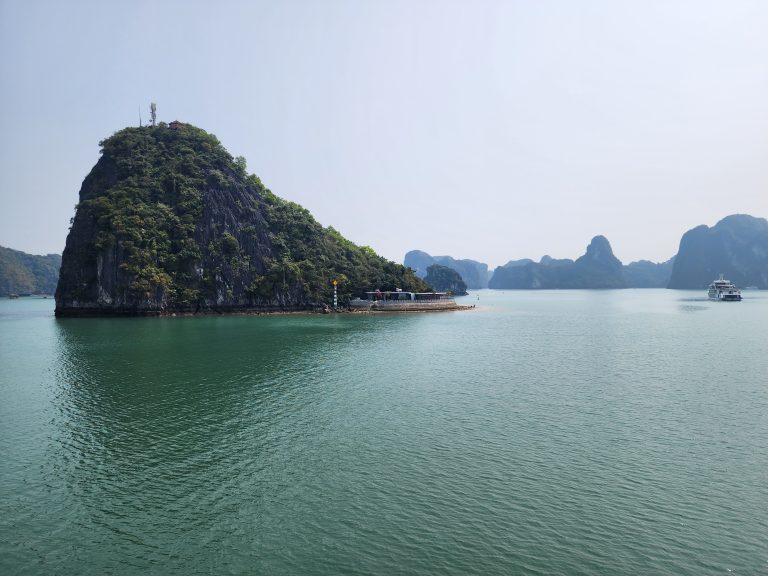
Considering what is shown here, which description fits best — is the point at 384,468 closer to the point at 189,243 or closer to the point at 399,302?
the point at 399,302

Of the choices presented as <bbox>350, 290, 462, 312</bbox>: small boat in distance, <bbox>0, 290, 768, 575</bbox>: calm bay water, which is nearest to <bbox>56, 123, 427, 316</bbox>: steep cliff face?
<bbox>350, 290, 462, 312</bbox>: small boat in distance

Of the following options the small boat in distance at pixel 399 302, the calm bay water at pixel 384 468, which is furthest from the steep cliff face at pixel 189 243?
the calm bay water at pixel 384 468

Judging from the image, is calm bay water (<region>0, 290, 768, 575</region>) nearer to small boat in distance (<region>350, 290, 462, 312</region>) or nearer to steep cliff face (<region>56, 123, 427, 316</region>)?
steep cliff face (<region>56, 123, 427, 316</region>)

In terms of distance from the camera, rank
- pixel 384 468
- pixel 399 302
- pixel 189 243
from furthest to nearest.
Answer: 1. pixel 399 302
2. pixel 189 243
3. pixel 384 468

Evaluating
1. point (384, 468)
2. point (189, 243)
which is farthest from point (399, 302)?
point (384, 468)

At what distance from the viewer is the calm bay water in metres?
17.6

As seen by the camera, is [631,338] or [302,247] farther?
[302,247]

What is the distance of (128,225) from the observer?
12988 centimetres

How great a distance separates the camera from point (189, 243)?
138 m

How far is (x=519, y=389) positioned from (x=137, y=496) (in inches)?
1373

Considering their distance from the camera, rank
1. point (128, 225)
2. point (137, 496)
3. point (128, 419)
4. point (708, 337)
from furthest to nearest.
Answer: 1. point (128, 225)
2. point (708, 337)
3. point (128, 419)
4. point (137, 496)

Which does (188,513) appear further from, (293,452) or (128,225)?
(128,225)

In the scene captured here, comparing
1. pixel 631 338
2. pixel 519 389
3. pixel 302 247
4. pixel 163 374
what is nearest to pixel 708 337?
pixel 631 338

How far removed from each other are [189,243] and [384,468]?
13283 centimetres
